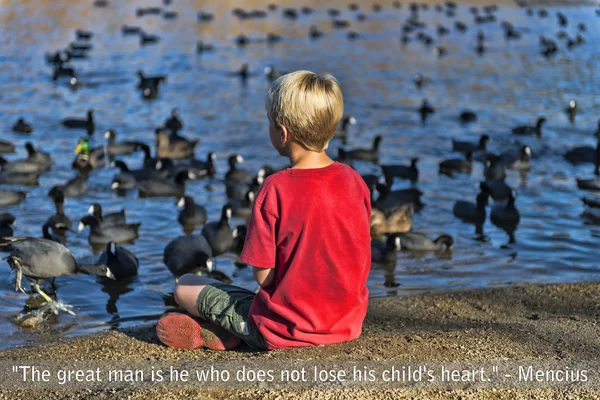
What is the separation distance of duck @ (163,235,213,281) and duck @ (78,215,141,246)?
5.79 feet

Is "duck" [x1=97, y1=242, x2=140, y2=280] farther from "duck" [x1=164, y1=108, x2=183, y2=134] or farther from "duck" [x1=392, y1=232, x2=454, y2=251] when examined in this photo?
"duck" [x1=164, y1=108, x2=183, y2=134]

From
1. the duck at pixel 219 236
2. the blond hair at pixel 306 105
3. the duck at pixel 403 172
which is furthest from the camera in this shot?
the duck at pixel 403 172

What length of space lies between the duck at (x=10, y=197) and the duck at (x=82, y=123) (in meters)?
5.46

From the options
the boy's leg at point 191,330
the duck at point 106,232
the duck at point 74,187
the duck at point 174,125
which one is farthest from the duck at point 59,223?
the duck at point 174,125

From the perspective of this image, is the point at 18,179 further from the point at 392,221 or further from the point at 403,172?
the point at 403,172

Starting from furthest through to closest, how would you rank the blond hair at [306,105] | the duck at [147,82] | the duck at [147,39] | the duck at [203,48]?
the duck at [147,39] → the duck at [203,48] → the duck at [147,82] → the blond hair at [306,105]

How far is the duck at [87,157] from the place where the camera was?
16.5 meters

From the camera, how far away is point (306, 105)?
5.35m

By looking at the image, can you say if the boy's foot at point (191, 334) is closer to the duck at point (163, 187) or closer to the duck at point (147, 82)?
the duck at point (163, 187)

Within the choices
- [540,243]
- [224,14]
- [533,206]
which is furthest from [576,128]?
[224,14]

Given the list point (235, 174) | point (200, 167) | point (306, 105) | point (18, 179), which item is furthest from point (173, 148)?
point (306, 105)

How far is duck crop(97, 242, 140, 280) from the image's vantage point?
10.4 metres

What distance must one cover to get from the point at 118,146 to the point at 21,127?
280 cm

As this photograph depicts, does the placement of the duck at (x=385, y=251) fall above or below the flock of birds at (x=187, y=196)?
below
